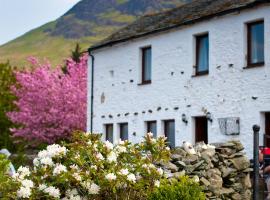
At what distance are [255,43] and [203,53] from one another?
2.45 meters

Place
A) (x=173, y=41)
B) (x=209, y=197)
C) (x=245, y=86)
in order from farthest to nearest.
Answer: (x=173, y=41), (x=245, y=86), (x=209, y=197)

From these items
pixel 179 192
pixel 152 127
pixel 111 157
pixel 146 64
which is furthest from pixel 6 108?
pixel 179 192

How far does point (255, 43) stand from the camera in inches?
738

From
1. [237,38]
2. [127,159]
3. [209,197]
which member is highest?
[237,38]

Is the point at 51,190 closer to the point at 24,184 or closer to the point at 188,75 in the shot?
the point at 24,184

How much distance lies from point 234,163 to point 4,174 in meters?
5.90

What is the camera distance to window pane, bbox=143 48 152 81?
924 inches

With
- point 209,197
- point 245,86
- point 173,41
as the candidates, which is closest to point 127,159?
point 209,197

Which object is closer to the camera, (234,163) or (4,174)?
(4,174)

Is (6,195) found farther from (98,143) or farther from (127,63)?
(127,63)

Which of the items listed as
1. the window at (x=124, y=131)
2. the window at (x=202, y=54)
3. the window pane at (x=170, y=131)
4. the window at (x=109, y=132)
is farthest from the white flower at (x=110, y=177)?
the window at (x=109, y=132)

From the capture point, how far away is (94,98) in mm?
26531

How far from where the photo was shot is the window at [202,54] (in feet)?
67.6

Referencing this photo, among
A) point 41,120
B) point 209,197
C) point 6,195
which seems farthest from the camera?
point 41,120
